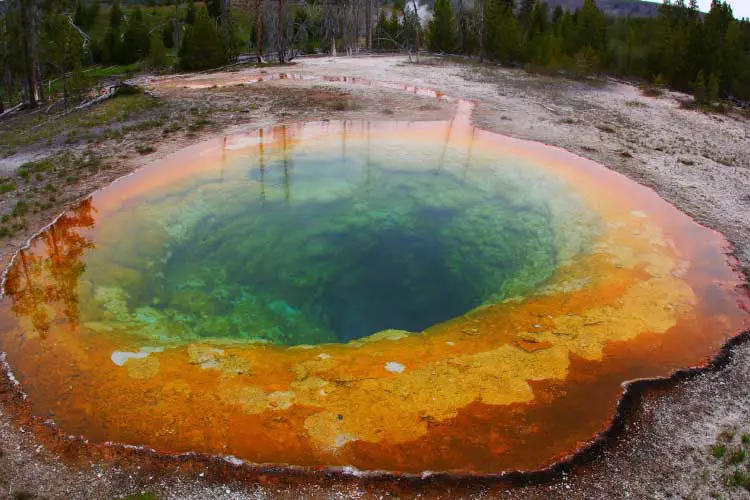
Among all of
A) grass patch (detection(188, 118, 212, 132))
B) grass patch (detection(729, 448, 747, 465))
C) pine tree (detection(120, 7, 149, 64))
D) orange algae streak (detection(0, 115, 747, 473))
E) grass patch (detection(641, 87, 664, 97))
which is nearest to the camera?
grass patch (detection(729, 448, 747, 465))

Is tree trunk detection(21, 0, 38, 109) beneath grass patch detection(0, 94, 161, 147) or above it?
above

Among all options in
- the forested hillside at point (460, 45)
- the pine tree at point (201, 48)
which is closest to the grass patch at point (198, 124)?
the forested hillside at point (460, 45)

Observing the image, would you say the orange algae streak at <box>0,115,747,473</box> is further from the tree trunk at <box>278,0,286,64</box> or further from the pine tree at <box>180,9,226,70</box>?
the tree trunk at <box>278,0,286,64</box>

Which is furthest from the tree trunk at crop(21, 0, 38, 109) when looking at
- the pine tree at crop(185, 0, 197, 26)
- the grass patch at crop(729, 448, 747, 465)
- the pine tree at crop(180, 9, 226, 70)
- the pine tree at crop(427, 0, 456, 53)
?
the pine tree at crop(185, 0, 197, 26)

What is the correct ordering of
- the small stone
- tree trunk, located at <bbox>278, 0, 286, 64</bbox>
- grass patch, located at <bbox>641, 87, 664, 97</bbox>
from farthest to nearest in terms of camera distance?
tree trunk, located at <bbox>278, 0, 286, 64</bbox>
grass patch, located at <bbox>641, 87, 664, 97</bbox>
the small stone

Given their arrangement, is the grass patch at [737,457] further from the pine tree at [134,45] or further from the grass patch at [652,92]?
the pine tree at [134,45]

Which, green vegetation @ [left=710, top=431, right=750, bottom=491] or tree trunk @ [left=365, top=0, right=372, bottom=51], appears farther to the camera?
tree trunk @ [left=365, top=0, right=372, bottom=51]

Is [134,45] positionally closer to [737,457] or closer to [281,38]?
[281,38]
